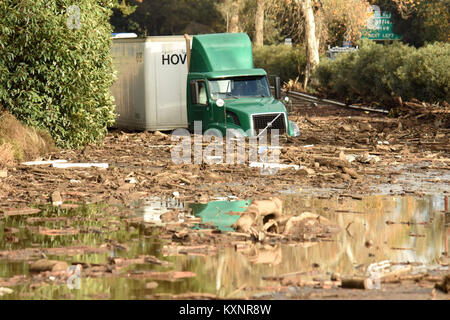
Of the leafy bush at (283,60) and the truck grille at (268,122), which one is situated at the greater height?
the truck grille at (268,122)

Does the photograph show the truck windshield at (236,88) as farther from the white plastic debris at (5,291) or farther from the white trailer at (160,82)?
the white plastic debris at (5,291)

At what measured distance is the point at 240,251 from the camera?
448 inches

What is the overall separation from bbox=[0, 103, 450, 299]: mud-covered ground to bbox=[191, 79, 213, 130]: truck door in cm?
183

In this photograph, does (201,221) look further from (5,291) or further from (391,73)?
(391,73)

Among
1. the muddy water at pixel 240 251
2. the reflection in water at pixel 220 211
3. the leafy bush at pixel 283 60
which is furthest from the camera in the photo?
the leafy bush at pixel 283 60

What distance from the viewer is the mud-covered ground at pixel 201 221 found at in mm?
9594

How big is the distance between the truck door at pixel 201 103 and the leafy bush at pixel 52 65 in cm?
391

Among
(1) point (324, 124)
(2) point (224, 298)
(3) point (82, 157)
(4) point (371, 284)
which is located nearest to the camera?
(2) point (224, 298)

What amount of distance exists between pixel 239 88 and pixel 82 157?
6542mm

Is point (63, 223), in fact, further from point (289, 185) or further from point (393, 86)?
point (393, 86)

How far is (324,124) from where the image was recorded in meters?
33.1

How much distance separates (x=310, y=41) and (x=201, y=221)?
4179cm

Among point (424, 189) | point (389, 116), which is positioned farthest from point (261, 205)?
point (389, 116)

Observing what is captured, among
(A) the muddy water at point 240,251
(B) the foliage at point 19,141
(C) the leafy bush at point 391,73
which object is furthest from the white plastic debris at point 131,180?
(C) the leafy bush at point 391,73
